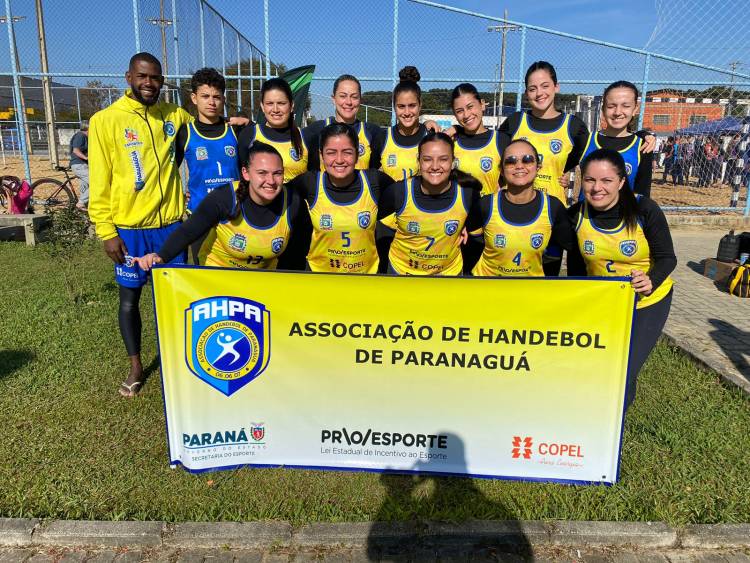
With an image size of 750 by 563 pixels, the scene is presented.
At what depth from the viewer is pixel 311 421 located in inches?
131

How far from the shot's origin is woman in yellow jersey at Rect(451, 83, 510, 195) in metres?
4.36

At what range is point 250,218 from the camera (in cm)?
366

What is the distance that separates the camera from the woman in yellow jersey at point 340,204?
12.0 ft

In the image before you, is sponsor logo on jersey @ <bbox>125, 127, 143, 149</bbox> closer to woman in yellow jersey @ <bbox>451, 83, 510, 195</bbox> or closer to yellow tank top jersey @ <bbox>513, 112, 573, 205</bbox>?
woman in yellow jersey @ <bbox>451, 83, 510, 195</bbox>

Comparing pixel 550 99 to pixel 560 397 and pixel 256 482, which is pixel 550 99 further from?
pixel 256 482

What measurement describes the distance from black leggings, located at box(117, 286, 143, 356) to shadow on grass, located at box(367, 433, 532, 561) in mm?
2303

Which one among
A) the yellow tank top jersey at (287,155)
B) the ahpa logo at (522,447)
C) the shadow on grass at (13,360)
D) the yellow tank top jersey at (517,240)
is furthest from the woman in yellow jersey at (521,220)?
the shadow on grass at (13,360)

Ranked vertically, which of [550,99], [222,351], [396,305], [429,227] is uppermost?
[550,99]

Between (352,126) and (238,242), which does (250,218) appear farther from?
(352,126)

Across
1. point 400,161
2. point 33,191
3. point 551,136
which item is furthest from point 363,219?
point 33,191

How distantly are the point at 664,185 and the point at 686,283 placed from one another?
658 inches

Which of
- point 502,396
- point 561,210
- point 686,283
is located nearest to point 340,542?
point 502,396

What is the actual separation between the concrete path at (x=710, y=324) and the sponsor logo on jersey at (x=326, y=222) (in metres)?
3.55

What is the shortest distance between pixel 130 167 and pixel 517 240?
9.00 feet
